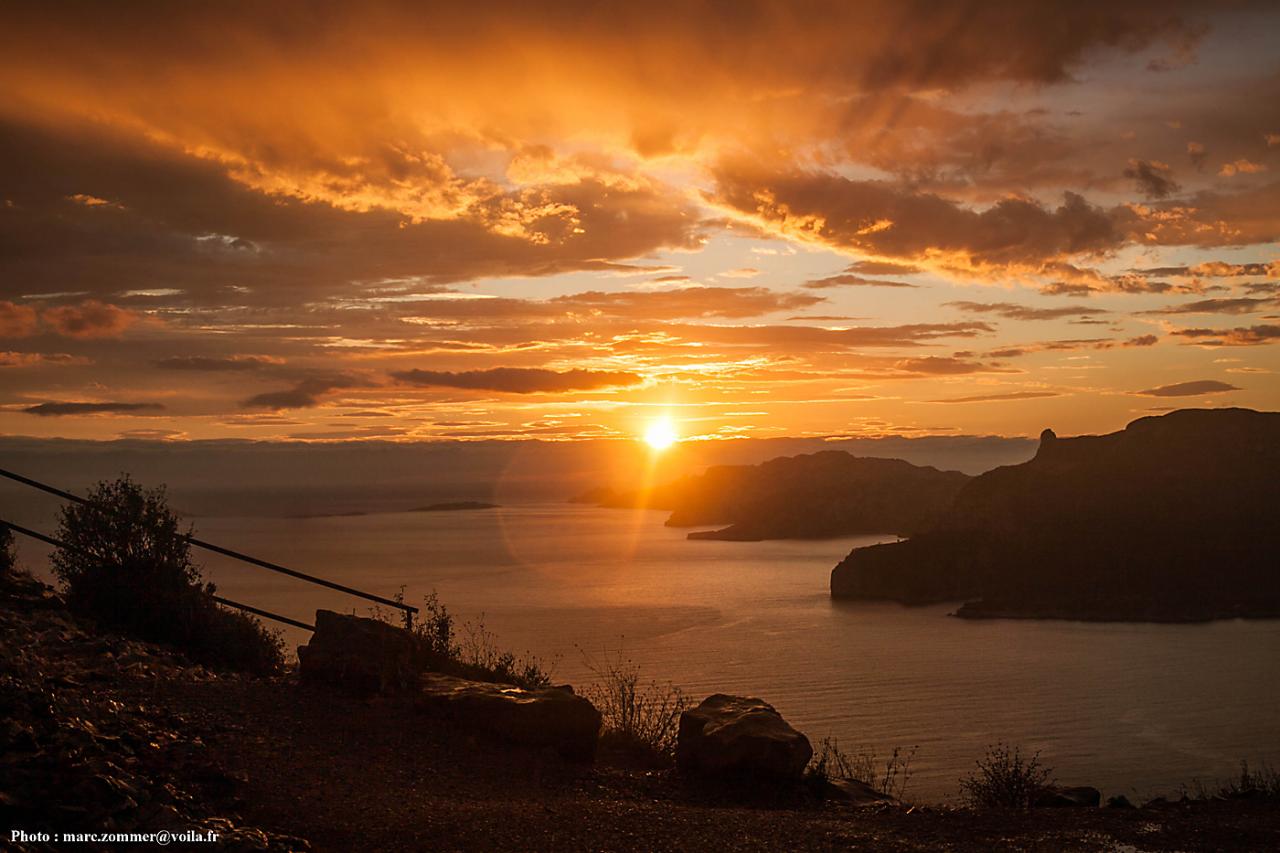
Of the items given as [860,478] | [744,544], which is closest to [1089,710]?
[744,544]

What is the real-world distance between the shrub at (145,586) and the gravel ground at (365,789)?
1.34 m

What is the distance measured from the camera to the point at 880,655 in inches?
2249

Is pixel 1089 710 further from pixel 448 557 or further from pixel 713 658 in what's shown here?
pixel 448 557

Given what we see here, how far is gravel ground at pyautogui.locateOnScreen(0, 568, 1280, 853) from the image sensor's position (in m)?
6.88

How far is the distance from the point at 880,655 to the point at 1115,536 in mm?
51499

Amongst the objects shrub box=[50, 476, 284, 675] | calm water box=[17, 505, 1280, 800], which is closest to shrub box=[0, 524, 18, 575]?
shrub box=[50, 476, 284, 675]

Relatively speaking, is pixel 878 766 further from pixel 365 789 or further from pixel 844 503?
pixel 844 503

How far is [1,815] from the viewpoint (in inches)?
229

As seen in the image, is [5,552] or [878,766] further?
[878,766]

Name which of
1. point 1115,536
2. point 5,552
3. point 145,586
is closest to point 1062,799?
point 145,586

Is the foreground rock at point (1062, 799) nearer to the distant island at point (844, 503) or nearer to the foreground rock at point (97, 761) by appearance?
the foreground rock at point (97, 761)

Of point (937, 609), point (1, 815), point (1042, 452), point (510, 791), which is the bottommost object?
point (937, 609)

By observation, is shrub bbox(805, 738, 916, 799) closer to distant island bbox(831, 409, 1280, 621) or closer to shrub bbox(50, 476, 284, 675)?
shrub bbox(50, 476, 284, 675)

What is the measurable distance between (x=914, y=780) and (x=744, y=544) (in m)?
124
